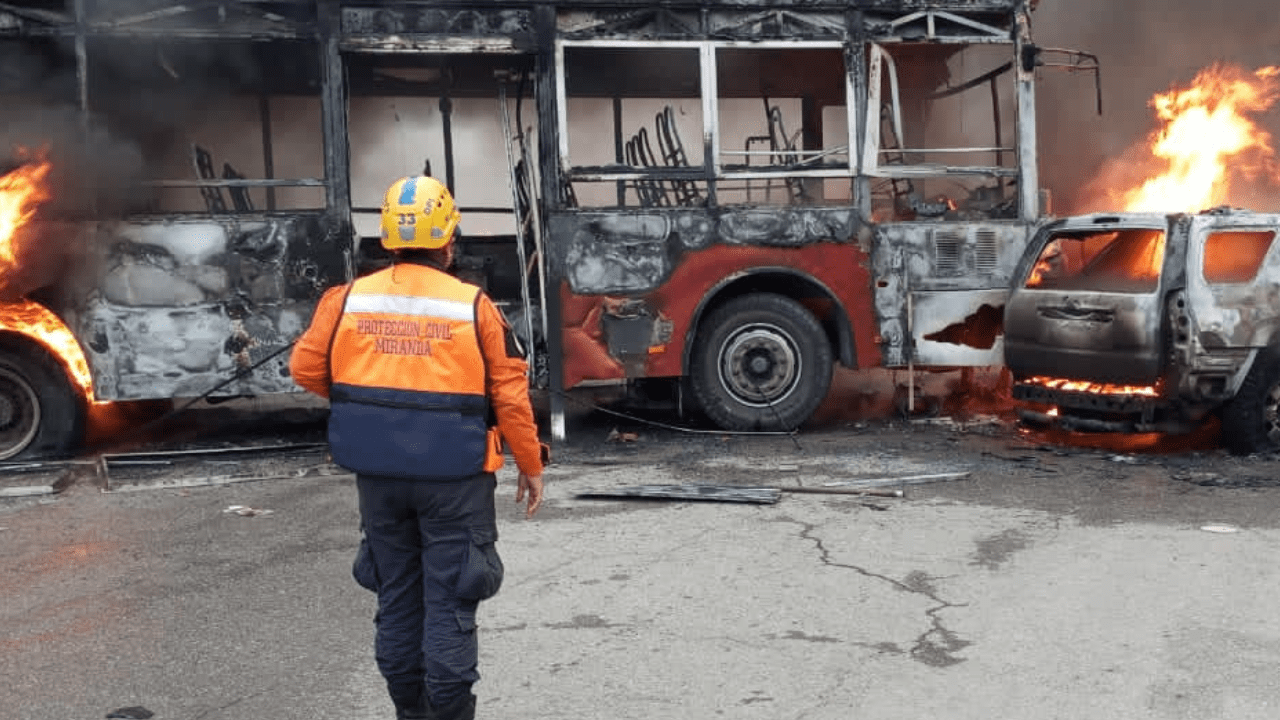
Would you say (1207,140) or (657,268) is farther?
(1207,140)

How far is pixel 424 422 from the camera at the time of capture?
3377 mm

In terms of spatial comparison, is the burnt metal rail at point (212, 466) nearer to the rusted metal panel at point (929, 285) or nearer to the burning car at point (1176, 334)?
the rusted metal panel at point (929, 285)

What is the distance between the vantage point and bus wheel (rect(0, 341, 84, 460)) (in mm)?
8375

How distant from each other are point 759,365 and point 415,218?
617 cm

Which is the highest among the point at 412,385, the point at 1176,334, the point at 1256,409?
the point at 412,385

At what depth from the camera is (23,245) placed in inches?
319

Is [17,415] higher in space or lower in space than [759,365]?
lower

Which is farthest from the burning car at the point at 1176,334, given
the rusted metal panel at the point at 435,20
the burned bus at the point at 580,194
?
the rusted metal panel at the point at 435,20

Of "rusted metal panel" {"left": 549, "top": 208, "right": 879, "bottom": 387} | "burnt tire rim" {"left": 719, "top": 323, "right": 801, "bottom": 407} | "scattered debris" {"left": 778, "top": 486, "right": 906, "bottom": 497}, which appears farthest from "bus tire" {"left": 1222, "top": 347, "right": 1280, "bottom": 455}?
"burnt tire rim" {"left": 719, "top": 323, "right": 801, "bottom": 407}

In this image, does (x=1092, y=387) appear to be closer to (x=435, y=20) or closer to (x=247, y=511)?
(x=435, y=20)

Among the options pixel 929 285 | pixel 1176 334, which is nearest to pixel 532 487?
pixel 1176 334

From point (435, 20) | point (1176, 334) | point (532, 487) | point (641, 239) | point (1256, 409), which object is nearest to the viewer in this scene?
point (532, 487)

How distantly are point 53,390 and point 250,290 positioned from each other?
1.47 metres

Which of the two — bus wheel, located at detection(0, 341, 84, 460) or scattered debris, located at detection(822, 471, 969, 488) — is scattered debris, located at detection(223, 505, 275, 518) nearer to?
bus wheel, located at detection(0, 341, 84, 460)
